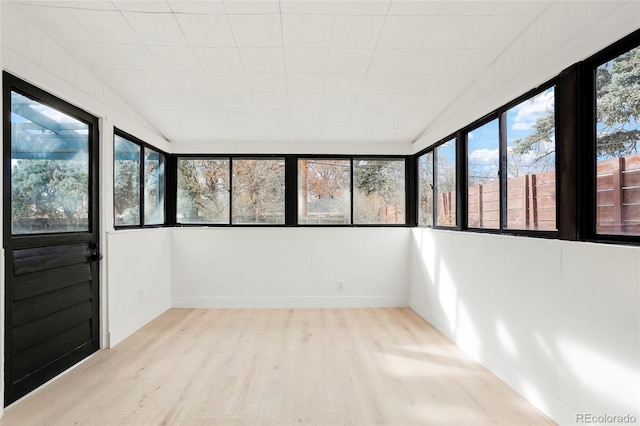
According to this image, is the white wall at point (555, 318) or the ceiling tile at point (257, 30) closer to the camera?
the white wall at point (555, 318)

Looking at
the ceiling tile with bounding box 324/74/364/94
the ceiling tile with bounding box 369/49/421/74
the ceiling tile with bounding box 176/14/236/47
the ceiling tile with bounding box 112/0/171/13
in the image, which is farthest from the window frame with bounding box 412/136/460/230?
the ceiling tile with bounding box 112/0/171/13

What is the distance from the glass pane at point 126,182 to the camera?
387cm

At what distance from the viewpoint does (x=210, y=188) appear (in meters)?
5.29

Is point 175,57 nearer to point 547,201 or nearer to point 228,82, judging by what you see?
point 228,82

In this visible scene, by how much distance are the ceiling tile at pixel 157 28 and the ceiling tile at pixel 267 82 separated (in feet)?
2.25

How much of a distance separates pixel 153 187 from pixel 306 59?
9.68 feet

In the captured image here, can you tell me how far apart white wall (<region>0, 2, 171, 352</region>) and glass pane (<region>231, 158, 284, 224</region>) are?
1.03m

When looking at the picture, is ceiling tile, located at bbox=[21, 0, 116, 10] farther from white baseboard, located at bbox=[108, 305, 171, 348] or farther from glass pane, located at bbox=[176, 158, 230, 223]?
glass pane, located at bbox=[176, 158, 230, 223]

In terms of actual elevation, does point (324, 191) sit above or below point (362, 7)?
below

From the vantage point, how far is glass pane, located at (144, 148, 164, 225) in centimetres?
461

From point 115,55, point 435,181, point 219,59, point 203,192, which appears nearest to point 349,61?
point 219,59

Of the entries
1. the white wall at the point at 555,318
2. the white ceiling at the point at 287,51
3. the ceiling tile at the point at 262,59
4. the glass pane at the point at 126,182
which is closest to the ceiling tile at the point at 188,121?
the white ceiling at the point at 287,51

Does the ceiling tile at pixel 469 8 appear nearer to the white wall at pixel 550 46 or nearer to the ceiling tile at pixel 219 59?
the white wall at pixel 550 46

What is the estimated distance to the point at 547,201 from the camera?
2461 mm
